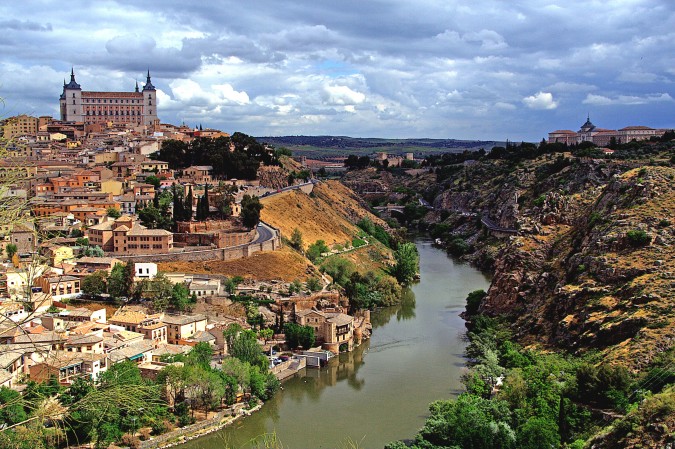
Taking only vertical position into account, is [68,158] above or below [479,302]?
above

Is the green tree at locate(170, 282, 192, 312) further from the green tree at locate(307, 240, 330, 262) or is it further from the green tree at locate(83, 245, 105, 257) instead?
the green tree at locate(307, 240, 330, 262)

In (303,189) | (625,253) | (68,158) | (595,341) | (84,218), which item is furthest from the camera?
(303,189)

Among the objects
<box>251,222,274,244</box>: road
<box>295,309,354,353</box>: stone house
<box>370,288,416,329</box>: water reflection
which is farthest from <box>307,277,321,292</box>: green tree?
<box>251,222,274,244</box>: road

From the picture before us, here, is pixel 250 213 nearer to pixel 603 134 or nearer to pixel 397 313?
pixel 397 313

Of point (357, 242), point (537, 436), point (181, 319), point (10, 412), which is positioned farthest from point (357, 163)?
point (10, 412)

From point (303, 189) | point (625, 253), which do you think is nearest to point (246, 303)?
point (625, 253)

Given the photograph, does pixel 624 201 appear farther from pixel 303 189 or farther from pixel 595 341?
pixel 303 189

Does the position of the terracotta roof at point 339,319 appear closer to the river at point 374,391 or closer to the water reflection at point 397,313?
the river at point 374,391

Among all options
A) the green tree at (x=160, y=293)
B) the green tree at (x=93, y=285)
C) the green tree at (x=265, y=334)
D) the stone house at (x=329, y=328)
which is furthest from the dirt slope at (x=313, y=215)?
the green tree at (x=93, y=285)
